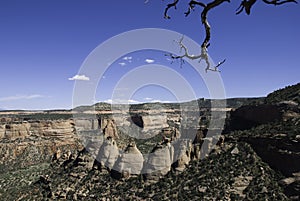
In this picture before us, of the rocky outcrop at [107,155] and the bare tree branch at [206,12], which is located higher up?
the bare tree branch at [206,12]

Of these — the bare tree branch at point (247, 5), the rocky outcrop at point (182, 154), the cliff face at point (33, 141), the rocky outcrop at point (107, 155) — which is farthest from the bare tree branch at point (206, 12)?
the cliff face at point (33, 141)

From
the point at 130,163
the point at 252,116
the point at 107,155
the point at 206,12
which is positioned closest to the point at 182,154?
the point at 130,163

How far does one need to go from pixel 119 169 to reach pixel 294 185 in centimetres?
2527

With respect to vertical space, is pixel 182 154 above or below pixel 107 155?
above

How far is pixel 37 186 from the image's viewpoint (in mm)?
61406

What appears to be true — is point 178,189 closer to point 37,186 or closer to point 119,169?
point 119,169

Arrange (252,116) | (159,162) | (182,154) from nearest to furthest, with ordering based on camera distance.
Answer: (182,154) → (159,162) → (252,116)

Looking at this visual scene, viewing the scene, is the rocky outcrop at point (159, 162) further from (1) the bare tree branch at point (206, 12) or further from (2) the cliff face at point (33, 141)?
(2) the cliff face at point (33, 141)

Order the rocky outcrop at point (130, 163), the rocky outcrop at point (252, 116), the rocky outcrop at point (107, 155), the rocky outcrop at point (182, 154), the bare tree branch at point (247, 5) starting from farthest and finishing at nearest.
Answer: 1. the rocky outcrop at point (252, 116)
2. the rocky outcrop at point (107, 155)
3. the rocky outcrop at point (130, 163)
4. the rocky outcrop at point (182, 154)
5. the bare tree branch at point (247, 5)

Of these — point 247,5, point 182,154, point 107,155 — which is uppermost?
point 247,5

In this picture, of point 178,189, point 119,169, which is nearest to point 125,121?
point 119,169

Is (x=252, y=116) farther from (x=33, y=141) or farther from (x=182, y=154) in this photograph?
(x=33, y=141)

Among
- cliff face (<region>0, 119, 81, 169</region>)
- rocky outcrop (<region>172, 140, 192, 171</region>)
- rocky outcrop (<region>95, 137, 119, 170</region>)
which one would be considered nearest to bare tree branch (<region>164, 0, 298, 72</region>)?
rocky outcrop (<region>172, 140, 192, 171</region>)

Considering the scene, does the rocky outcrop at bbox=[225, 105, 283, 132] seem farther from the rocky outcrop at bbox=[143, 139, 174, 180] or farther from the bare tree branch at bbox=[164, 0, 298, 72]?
the bare tree branch at bbox=[164, 0, 298, 72]
